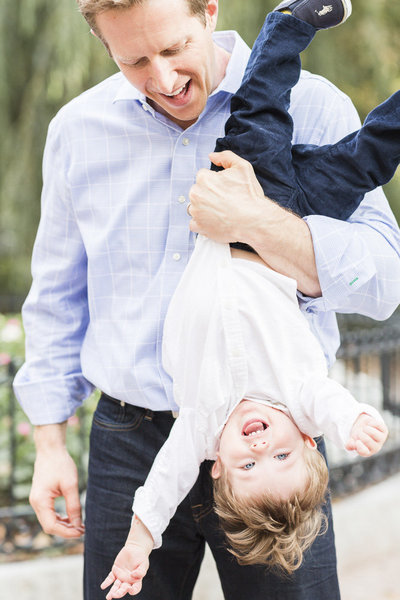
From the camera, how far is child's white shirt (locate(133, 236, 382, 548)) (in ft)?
5.17

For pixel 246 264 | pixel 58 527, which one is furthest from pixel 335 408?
pixel 58 527

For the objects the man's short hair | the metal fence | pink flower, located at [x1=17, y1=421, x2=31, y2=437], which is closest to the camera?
the man's short hair

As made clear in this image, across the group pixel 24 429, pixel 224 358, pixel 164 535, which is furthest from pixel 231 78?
pixel 24 429

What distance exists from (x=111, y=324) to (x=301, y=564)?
2.26ft

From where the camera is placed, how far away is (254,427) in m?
1.59

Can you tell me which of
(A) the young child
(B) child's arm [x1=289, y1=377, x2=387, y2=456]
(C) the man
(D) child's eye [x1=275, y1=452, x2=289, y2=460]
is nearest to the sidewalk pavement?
(C) the man

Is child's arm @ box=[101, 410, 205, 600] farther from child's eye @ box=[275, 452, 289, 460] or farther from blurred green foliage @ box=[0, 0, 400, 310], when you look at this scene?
blurred green foliage @ box=[0, 0, 400, 310]

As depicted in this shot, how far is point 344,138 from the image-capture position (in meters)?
1.63

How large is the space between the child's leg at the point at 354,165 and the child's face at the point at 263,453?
0.46 metres

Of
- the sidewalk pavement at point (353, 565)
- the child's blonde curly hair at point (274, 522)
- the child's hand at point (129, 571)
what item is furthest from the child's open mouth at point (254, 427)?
the sidewalk pavement at point (353, 565)

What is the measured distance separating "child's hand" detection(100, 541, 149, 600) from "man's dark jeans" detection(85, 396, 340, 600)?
16 centimetres

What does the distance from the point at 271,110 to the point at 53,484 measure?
1045mm

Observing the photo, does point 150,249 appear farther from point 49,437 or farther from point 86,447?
point 86,447

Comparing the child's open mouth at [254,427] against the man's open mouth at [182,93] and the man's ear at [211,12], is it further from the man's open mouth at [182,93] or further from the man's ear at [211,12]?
the man's ear at [211,12]
